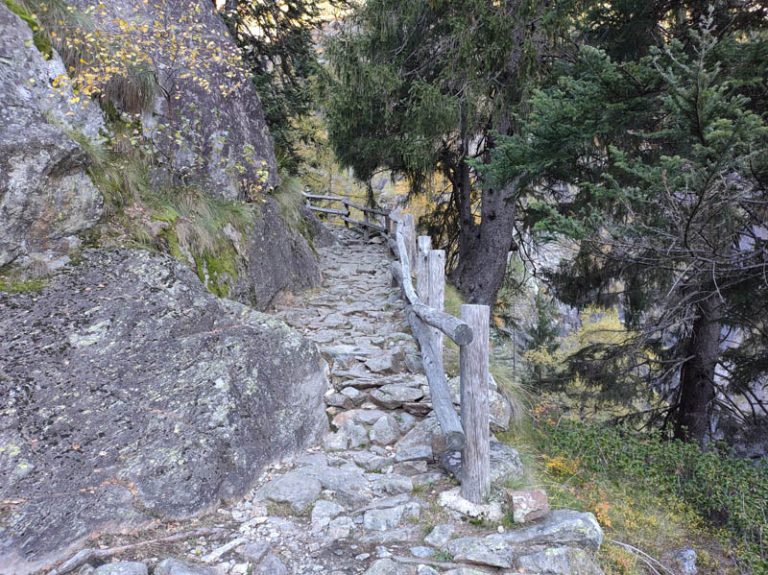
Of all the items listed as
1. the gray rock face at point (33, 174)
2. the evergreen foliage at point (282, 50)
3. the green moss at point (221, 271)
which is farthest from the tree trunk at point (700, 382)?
the evergreen foliage at point (282, 50)

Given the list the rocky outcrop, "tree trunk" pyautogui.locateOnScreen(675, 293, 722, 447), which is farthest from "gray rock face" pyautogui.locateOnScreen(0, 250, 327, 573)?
"tree trunk" pyautogui.locateOnScreen(675, 293, 722, 447)

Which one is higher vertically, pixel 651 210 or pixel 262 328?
pixel 651 210

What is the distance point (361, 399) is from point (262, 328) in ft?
4.05

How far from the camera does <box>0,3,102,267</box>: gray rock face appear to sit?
3754 millimetres

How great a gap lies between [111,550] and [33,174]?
3.04 meters

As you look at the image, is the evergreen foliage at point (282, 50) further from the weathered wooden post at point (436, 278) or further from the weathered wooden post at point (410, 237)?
the weathered wooden post at point (436, 278)

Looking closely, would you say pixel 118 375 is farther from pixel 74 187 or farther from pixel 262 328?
pixel 74 187

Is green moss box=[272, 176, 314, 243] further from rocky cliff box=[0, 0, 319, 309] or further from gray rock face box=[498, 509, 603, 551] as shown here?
gray rock face box=[498, 509, 603, 551]

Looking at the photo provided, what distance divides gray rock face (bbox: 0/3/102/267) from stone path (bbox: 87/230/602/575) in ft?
8.70

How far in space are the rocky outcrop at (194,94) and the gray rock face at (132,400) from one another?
2.65 m

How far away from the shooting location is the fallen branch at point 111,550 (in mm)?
2439

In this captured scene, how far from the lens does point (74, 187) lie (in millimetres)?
4188

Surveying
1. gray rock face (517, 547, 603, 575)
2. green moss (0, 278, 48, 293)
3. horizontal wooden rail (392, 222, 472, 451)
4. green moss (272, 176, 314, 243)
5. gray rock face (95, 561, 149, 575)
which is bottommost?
gray rock face (517, 547, 603, 575)

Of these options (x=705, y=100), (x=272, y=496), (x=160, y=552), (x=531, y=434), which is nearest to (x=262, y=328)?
(x=272, y=496)
